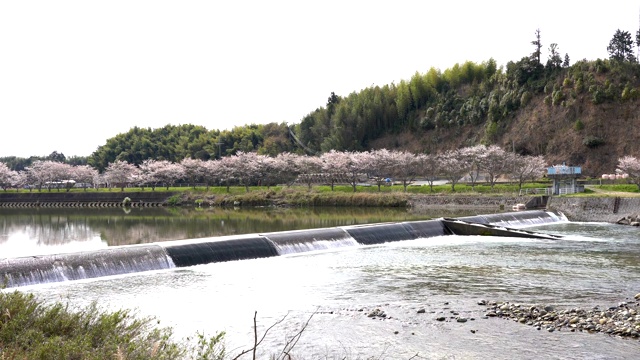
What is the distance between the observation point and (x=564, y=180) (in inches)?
1951

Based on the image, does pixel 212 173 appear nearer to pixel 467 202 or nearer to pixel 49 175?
pixel 49 175

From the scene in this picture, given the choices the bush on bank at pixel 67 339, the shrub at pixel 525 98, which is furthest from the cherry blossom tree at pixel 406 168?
the bush on bank at pixel 67 339

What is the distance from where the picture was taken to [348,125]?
4104 inches

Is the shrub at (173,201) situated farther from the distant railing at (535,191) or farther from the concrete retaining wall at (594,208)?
the concrete retaining wall at (594,208)

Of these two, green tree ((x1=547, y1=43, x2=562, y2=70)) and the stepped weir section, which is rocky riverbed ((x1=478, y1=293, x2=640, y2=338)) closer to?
the stepped weir section

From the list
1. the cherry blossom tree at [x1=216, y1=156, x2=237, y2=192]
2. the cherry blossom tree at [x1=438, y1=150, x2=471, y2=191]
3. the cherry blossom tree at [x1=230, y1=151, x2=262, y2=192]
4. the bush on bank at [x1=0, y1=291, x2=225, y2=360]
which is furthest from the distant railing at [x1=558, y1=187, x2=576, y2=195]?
the cherry blossom tree at [x1=216, y1=156, x2=237, y2=192]

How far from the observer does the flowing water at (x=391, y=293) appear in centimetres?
1160

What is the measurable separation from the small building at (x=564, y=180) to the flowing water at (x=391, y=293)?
18.9 meters

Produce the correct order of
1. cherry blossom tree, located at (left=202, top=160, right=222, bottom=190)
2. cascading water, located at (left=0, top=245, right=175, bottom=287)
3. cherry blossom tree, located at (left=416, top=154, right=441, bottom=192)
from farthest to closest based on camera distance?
cherry blossom tree, located at (left=202, top=160, right=222, bottom=190)
cherry blossom tree, located at (left=416, top=154, right=441, bottom=192)
cascading water, located at (left=0, top=245, right=175, bottom=287)

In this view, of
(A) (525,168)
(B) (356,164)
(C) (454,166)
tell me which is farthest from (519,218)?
(B) (356,164)

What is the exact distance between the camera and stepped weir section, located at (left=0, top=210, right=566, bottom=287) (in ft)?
58.7

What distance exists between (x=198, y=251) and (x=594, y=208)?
94.9ft

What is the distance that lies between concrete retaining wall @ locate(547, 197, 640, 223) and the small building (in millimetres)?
3940

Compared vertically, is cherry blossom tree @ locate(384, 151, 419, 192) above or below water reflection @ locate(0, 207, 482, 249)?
above
